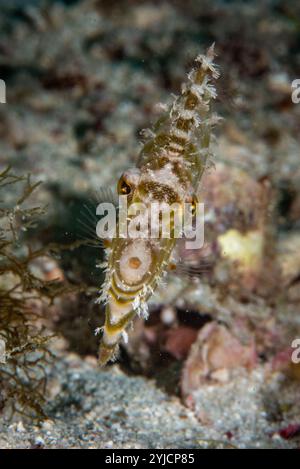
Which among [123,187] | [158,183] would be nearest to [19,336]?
[123,187]

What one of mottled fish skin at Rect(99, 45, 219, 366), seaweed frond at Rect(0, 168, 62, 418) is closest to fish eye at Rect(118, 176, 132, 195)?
mottled fish skin at Rect(99, 45, 219, 366)

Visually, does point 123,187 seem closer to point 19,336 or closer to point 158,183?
point 158,183

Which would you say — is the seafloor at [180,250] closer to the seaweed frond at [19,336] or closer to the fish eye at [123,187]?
the seaweed frond at [19,336]

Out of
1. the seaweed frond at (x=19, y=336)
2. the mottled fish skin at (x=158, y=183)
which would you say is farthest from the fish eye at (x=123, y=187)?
the seaweed frond at (x=19, y=336)

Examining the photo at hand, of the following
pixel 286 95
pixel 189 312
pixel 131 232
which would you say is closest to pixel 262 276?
pixel 189 312

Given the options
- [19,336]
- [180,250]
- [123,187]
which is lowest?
[19,336]

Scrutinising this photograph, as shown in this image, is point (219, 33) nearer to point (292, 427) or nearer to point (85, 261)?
point (85, 261)
